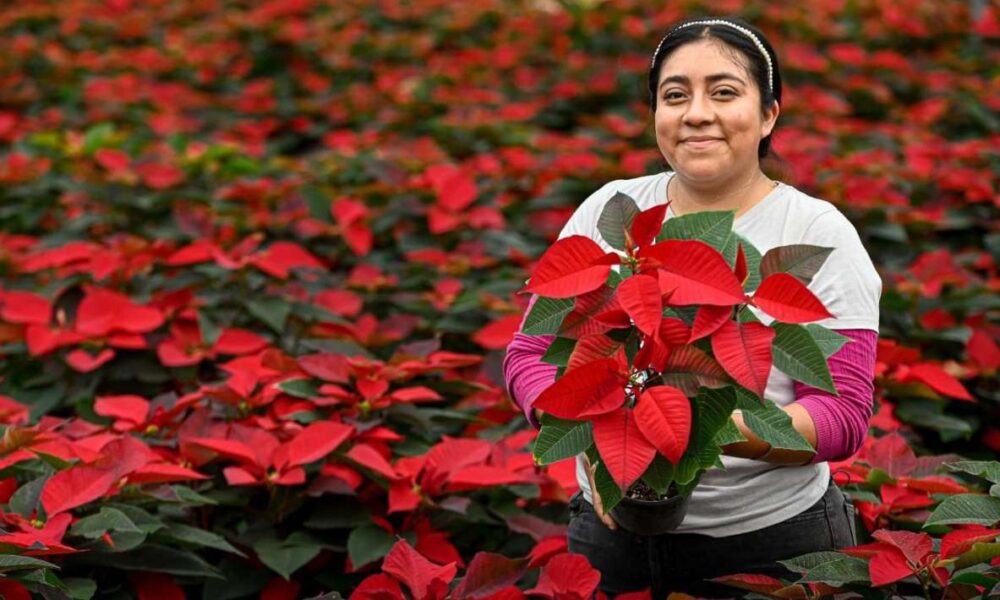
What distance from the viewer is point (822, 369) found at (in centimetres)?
142

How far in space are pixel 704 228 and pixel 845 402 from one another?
299 millimetres

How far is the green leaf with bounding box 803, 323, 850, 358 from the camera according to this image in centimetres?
147

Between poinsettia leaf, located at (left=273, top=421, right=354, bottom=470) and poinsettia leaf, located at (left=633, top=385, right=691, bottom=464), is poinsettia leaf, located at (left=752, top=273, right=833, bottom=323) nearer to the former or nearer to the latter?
poinsettia leaf, located at (left=633, top=385, right=691, bottom=464)

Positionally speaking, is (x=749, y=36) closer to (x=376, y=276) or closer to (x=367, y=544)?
(x=367, y=544)

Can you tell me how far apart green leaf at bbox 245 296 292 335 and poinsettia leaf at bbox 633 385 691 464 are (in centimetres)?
154

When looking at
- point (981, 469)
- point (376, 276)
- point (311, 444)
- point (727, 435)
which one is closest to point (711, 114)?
point (727, 435)

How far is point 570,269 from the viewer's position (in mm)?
1413

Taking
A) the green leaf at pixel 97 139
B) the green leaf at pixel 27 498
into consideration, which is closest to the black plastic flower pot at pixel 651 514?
the green leaf at pixel 27 498

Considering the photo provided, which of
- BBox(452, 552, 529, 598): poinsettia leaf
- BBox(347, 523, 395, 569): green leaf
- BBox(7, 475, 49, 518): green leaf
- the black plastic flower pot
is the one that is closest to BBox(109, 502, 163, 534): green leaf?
BBox(7, 475, 49, 518): green leaf

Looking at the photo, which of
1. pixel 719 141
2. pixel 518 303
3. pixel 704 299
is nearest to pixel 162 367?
pixel 518 303

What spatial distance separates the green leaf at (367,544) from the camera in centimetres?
204

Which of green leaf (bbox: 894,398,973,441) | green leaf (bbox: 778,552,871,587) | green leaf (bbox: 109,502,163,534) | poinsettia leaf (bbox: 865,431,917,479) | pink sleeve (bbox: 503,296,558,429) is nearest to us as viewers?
green leaf (bbox: 778,552,871,587)

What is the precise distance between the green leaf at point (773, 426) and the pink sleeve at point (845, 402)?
0.35 feet

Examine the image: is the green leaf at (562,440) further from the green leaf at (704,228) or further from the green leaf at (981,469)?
the green leaf at (981,469)
